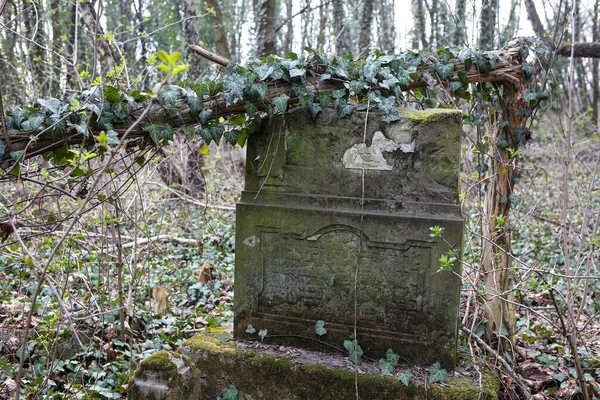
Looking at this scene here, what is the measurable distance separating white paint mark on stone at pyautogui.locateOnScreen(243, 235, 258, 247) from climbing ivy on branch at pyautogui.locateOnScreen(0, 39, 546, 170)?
69 centimetres

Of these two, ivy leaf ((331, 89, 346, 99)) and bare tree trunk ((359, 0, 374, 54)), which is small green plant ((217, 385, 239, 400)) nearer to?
ivy leaf ((331, 89, 346, 99))

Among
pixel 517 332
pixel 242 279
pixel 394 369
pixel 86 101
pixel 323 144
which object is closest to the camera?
pixel 86 101

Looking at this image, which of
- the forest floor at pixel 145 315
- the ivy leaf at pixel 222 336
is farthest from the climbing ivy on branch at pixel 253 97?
the ivy leaf at pixel 222 336

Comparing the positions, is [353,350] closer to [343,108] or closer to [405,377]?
[405,377]

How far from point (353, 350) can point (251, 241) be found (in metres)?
1.02

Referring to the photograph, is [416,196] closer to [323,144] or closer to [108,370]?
[323,144]

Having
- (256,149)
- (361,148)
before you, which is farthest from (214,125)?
(361,148)

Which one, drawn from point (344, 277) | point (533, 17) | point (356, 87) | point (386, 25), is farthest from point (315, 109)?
point (386, 25)

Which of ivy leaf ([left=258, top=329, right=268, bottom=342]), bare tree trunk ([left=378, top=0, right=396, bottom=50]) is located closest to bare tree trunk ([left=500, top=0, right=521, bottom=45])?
ivy leaf ([left=258, top=329, right=268, bottom=342])

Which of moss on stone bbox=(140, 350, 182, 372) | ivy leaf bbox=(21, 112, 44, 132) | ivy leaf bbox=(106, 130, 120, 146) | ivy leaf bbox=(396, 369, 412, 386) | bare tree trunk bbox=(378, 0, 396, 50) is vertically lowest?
ivy leaf bbox=(396, 369, 412, 386)

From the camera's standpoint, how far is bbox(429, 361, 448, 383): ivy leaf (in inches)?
122

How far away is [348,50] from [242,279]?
30.1ft

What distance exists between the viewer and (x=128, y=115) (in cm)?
313

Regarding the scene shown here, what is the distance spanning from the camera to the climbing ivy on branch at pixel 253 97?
2.99 m
